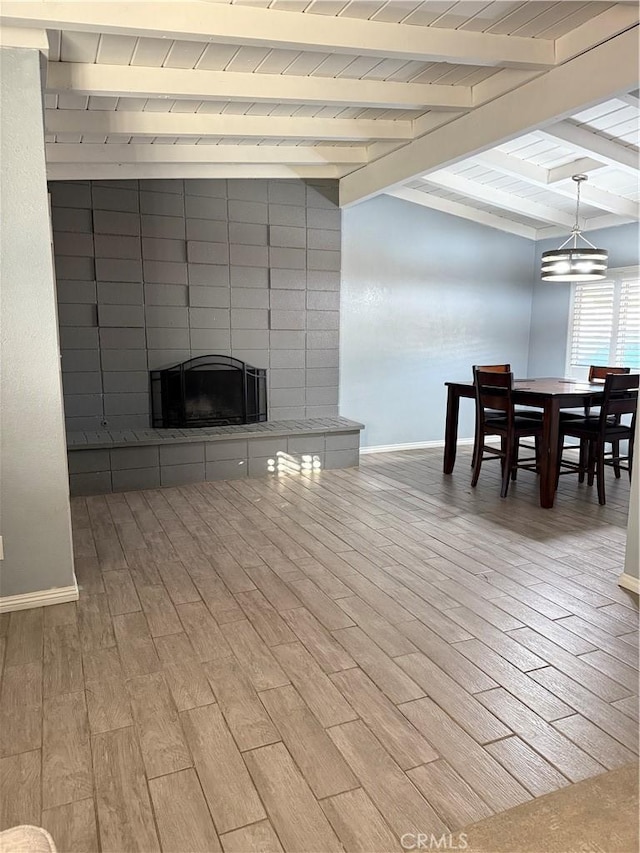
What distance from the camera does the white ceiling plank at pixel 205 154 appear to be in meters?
4.29

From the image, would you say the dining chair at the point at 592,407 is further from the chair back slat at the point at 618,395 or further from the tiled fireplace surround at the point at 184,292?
the tiled fireplace surround at the point at 184,292

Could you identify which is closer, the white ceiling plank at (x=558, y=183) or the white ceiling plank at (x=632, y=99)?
the white ceiling plank at (x=632, y=99)

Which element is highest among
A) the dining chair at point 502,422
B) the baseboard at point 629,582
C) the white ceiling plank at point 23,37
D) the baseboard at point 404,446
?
the white ceiling plank at point 23,37

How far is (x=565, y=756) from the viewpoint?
1830 millimetres

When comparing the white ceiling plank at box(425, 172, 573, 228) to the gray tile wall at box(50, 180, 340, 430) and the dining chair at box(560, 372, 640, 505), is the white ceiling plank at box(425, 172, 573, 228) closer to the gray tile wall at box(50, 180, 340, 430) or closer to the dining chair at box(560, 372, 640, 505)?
the gray tile wall at box(50, 180, 340, 430)

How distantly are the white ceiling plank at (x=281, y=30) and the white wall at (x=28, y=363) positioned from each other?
254 millimetres

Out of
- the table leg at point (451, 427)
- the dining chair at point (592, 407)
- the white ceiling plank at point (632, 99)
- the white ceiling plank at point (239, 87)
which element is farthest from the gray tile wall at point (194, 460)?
the white ceiling plank at point (632, 99)

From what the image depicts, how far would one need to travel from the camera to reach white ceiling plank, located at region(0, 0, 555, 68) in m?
2.47

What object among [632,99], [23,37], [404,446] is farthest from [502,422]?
[23,37]

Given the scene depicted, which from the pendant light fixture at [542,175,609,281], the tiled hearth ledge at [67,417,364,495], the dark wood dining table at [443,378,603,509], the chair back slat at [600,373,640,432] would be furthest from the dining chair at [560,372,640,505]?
the tiled hearth ledge at [67,417,364,495]

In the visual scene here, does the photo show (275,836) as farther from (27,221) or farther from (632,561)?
(27,221)

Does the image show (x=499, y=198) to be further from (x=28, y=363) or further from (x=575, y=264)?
(x=28, y=363)

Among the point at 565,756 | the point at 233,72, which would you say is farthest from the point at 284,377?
the point at 565,756

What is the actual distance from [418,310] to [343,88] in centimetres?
308
